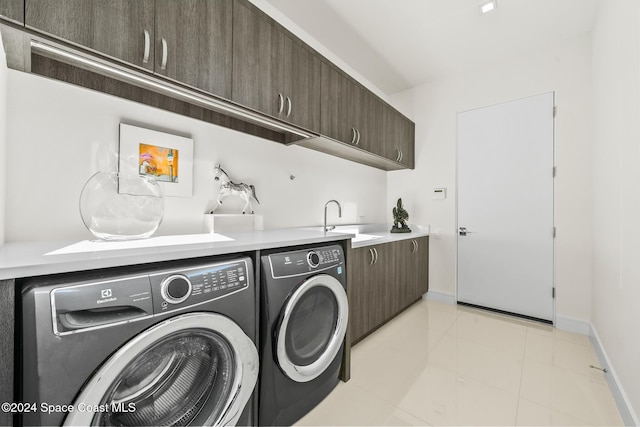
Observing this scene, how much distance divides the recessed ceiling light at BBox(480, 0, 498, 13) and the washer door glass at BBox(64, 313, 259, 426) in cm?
292

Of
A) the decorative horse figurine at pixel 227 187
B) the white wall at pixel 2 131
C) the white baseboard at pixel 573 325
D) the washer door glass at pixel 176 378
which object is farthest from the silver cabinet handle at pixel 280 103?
the white baseboard at pixel 573 325

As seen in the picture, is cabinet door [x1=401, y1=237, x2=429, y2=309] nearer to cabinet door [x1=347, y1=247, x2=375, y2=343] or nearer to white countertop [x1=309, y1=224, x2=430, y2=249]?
white countertop [x1=309, y1=224, x2=430, y2=249]

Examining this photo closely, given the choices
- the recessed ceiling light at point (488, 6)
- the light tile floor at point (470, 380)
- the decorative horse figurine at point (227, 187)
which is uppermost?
the recessed ceiling light at point (488, 6)

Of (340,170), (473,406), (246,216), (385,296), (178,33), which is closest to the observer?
(178,33)

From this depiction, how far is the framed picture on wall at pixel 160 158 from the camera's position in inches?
56.3

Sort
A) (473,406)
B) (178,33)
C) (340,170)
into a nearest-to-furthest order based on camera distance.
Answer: (178,33)
(473,406)
(340,170)

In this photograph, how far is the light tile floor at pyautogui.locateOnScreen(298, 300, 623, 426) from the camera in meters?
1.42

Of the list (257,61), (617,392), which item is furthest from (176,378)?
(617,392)

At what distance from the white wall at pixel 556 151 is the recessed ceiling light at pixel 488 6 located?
978mm

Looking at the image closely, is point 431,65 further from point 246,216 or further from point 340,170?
point 246,216

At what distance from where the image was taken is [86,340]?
2.39ft

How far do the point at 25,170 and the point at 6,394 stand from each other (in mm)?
972

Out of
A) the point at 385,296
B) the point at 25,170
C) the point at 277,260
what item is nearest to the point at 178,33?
the point at 25,170

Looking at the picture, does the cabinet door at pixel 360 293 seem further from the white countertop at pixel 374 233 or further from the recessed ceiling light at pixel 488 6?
the recessed ceiling light at pixel 488 6
